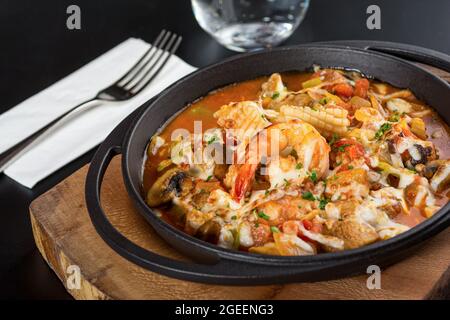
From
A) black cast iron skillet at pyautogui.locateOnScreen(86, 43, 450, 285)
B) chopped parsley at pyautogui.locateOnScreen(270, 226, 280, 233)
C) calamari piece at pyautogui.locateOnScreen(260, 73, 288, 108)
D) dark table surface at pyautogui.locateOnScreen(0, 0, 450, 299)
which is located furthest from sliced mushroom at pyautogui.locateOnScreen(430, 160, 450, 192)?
dark table surface at pyautogui.locateOnScreen(0, 0, 450, 299)

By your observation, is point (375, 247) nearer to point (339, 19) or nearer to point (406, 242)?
point (406, 242)

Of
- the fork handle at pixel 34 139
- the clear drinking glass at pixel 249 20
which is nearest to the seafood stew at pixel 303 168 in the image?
the fork handle at pixel 34 139

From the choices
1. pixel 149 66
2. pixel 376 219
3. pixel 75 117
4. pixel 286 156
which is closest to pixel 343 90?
pixel 286 156

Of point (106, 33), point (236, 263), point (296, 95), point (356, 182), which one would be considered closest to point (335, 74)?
point (296, 95)

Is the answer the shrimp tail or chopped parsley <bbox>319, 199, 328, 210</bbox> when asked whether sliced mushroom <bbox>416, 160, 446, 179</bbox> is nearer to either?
chopped parsley <bbox>319, 199, 328, 210</bbox>

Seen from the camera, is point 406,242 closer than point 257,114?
Yes

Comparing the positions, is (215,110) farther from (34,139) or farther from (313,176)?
(34,139)
